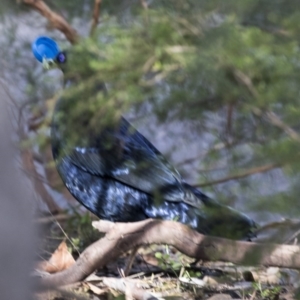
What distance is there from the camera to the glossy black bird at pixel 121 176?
108cm

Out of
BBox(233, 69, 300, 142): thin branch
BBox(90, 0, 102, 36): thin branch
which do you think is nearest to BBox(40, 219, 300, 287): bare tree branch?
BBox(233, 69, 300, 142): thin branch

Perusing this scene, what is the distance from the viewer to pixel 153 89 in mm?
1068

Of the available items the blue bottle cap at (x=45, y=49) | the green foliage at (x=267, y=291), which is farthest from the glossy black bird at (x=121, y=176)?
the green foliage at (x=267, y=291)

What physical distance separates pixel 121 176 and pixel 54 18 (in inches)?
17.6

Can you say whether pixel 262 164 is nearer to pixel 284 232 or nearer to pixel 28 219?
pixel 284 232

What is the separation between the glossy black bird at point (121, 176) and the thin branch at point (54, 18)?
147mm

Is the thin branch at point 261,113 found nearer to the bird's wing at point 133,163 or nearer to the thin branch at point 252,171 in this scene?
the thin branch at point 252,171

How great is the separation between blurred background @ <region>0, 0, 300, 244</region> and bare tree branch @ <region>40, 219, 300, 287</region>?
0.07m

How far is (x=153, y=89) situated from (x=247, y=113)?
19 cm

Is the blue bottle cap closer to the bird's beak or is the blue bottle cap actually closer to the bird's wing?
the bird's beak

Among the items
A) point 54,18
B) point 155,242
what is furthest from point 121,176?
point 54,18

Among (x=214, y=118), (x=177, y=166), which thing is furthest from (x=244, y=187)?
(x=177, y=166)

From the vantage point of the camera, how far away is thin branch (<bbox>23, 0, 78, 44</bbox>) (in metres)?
1.33

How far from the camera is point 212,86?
1002 mm
